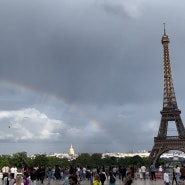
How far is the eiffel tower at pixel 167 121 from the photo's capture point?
298 feet

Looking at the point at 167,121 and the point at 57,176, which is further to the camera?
the point at 167,121

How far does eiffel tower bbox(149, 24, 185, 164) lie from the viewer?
298ft

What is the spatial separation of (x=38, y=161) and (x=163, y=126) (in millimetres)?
53463

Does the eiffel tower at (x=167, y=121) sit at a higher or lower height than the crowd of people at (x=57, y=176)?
higher

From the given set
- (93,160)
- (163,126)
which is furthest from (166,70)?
(93,160)

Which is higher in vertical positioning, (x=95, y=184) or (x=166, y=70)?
(x=166, y=70)

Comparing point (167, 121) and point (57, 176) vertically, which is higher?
point (167, 121)

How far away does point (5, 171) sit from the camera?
30.7m

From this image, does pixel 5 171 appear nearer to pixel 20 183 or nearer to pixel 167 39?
pixel 20 183

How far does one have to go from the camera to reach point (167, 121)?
3723 inches

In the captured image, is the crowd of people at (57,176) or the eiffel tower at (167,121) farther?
the eiffel tower at (167,121)

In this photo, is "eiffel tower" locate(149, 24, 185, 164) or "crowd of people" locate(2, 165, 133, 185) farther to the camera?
"eiffel tower" locate(149, 24, 185, 164)

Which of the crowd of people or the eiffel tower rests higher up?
the eiffel tower

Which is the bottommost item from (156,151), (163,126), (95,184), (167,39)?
(95,184)
